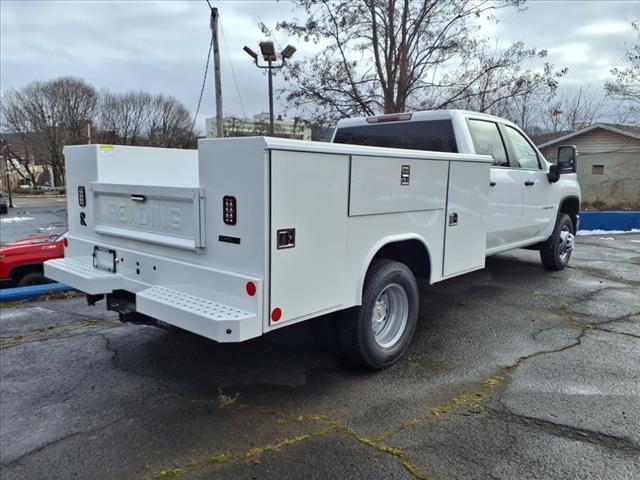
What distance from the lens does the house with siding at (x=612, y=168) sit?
70.1 feet

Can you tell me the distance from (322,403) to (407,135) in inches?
129

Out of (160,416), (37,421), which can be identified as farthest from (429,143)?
(37,421)

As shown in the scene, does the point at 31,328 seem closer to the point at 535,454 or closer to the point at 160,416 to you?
the point at 160,416

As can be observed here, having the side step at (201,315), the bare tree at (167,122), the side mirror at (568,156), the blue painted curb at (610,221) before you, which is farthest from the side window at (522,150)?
the bare tree at (167,122)

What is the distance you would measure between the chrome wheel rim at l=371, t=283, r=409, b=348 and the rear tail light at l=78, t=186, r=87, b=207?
102 inches

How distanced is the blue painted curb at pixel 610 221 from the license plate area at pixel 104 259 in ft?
45.7

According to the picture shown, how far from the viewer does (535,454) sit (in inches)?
115

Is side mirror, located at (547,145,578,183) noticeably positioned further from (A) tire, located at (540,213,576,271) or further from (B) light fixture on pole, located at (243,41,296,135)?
(B) light fixture on pole, located at (243,41,296,135)

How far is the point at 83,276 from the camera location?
12.8ft

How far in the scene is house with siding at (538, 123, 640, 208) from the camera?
21375 mm

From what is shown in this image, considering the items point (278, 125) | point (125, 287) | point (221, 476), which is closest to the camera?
point (221, 476)

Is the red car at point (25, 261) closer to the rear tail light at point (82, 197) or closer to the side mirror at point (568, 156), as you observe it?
the rear tail light at point (82, 197)

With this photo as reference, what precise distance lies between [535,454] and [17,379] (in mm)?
3925

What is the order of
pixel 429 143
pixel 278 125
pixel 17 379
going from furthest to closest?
pixel 278 125
pixel 429 143
pixel 17 379
